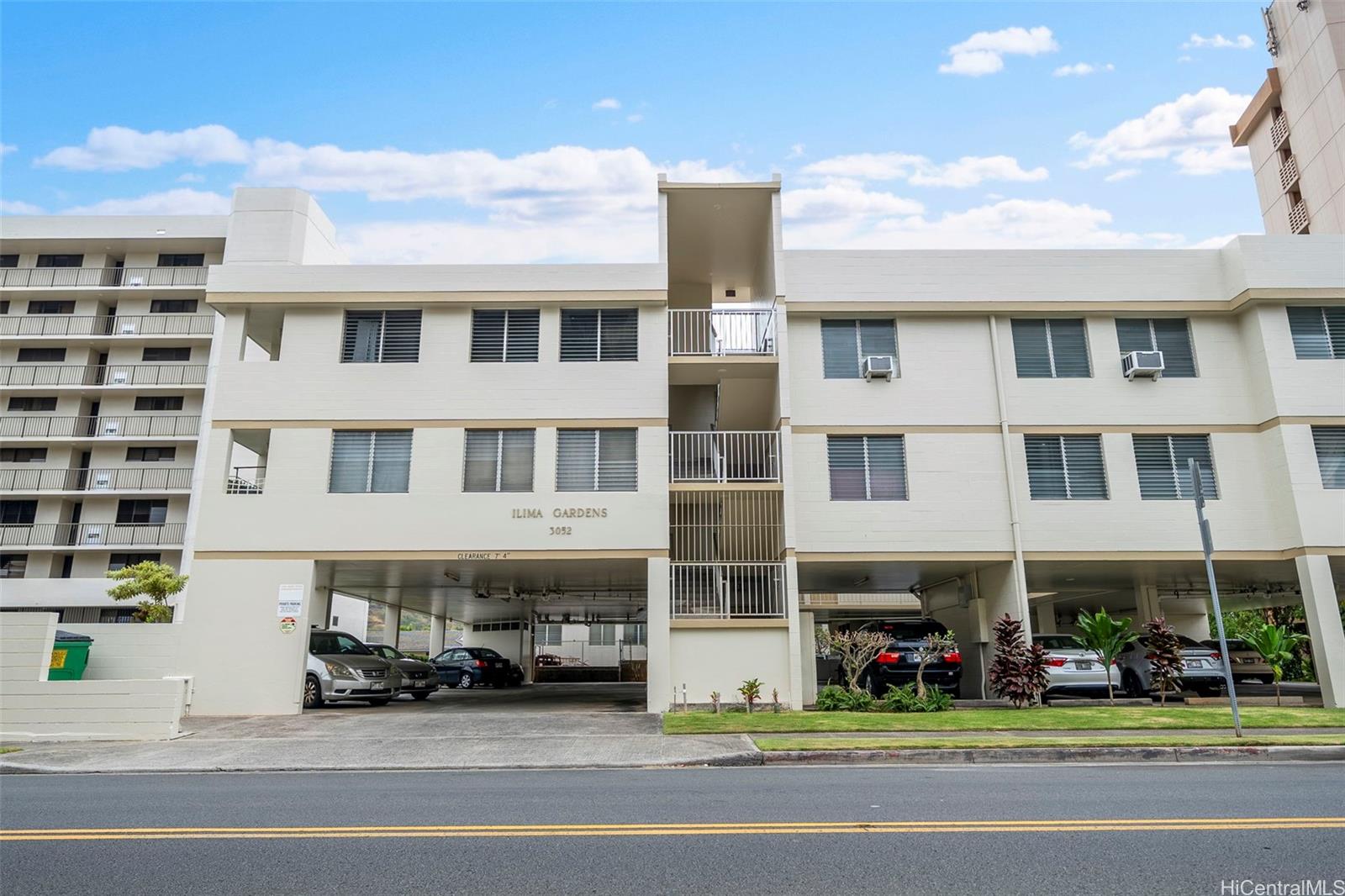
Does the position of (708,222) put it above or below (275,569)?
above

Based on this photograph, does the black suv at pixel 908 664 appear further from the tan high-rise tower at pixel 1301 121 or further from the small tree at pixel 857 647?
the tan high-rise tower at pixel 1301 121

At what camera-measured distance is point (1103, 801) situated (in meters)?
6.88

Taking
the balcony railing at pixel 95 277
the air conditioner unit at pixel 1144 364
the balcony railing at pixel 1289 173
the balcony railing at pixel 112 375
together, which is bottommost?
the air conditioner unit at pixel 1144 364

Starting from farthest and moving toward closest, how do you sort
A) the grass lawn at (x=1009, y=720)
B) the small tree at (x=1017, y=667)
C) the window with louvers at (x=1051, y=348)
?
the window with louvers at (x=1051, y=348), the small tree at (x=1017, y=667), the grass lawn at (x=1009, y=720)

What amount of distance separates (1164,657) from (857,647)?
20.0 feet

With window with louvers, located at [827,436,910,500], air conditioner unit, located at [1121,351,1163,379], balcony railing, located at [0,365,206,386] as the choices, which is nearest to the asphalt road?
window with louvers, located at [827,436,910,500]

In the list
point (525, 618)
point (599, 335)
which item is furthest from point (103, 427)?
point (599, 335)

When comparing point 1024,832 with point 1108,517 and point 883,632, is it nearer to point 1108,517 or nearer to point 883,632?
point 883,632

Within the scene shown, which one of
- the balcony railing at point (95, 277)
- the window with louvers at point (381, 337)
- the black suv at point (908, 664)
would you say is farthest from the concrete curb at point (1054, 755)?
the balcony railing at point (95, 277)

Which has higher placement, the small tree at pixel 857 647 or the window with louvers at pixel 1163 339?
the window with louvers at pixel 1163 339

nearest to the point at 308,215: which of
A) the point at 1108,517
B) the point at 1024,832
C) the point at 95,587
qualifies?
the point at 95,587

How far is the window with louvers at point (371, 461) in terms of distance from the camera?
17.1 m

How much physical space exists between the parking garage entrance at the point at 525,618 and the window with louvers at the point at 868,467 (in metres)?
4.45

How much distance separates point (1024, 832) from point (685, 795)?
2.94m
